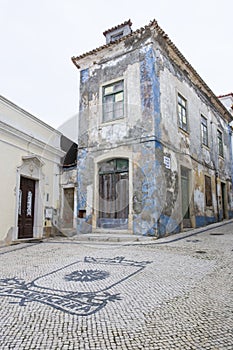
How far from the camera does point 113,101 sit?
9.08m

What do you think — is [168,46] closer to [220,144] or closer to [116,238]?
[220,144]

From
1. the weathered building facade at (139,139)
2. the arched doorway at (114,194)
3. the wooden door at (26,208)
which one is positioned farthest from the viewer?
the wooden door at (26,208)

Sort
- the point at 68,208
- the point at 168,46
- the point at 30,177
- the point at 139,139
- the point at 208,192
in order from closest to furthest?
the point at 139,139
the point at 168,46
the point at 30,177
the point at 68,208
the point at 208,192

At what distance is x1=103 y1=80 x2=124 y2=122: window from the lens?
29.0 feet

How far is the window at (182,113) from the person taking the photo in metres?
9.55

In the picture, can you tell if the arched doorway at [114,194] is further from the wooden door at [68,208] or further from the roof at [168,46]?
the roof at [168,46]

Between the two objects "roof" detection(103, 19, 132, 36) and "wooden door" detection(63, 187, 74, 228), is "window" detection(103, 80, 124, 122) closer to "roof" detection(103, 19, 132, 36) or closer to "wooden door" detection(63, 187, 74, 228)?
"roof" detection(103, 19, 132, 36)

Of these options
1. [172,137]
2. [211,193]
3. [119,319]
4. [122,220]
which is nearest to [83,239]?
Result: [122,220]

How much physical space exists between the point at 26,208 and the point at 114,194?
312 centimetres

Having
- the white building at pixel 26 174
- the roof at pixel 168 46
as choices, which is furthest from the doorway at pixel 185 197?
the white building at pixel 26 174

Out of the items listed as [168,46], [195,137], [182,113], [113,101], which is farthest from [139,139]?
[168,46]

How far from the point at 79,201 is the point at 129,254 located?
430 cm

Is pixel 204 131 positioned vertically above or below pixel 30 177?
above

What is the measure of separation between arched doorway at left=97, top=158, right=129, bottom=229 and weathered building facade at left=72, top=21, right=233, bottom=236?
0.03 metres
